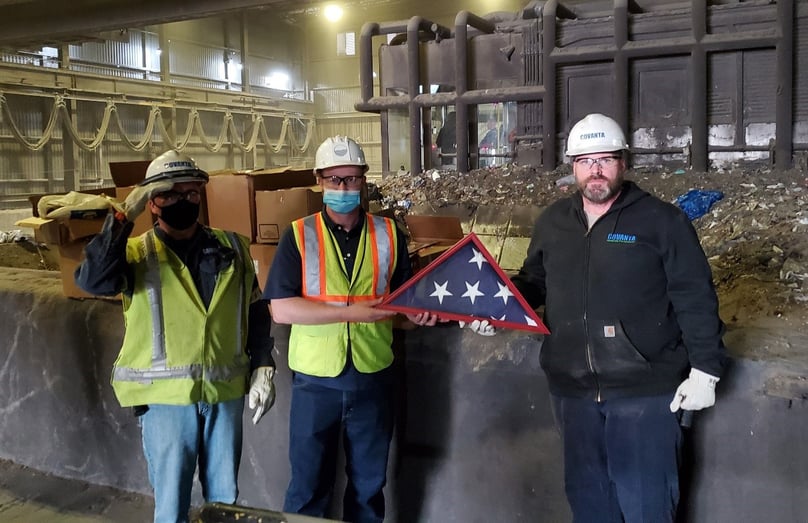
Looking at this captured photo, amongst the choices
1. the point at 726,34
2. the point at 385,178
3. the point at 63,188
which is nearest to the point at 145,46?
the point at 63,188

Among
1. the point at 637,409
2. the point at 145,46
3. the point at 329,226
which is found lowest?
the point at 637,409

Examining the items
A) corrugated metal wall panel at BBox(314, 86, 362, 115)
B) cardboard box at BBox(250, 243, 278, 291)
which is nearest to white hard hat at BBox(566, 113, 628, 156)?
cardboard box at BBox(250, 243, 278, 291)

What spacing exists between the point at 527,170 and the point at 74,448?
6.97 m

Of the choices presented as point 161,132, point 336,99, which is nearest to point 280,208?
point 161,132

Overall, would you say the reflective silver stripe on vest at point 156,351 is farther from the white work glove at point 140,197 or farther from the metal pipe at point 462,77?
the metal pipe at point 462,77

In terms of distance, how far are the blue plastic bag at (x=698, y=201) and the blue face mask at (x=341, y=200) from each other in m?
5.49

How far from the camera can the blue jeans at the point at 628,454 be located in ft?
8.13

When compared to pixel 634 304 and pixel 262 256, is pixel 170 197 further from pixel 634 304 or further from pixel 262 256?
pixel 634 304

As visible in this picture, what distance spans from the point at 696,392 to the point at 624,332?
31 centimetres

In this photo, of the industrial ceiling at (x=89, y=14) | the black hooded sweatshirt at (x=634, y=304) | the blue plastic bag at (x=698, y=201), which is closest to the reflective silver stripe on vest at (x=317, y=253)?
the black hooded sweatshirt at (x=634, y=304)

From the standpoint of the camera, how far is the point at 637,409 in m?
2.49

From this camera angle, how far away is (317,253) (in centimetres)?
284

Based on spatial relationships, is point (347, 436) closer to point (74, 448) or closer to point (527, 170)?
point (74, 448)

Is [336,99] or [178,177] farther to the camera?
[336,99]
